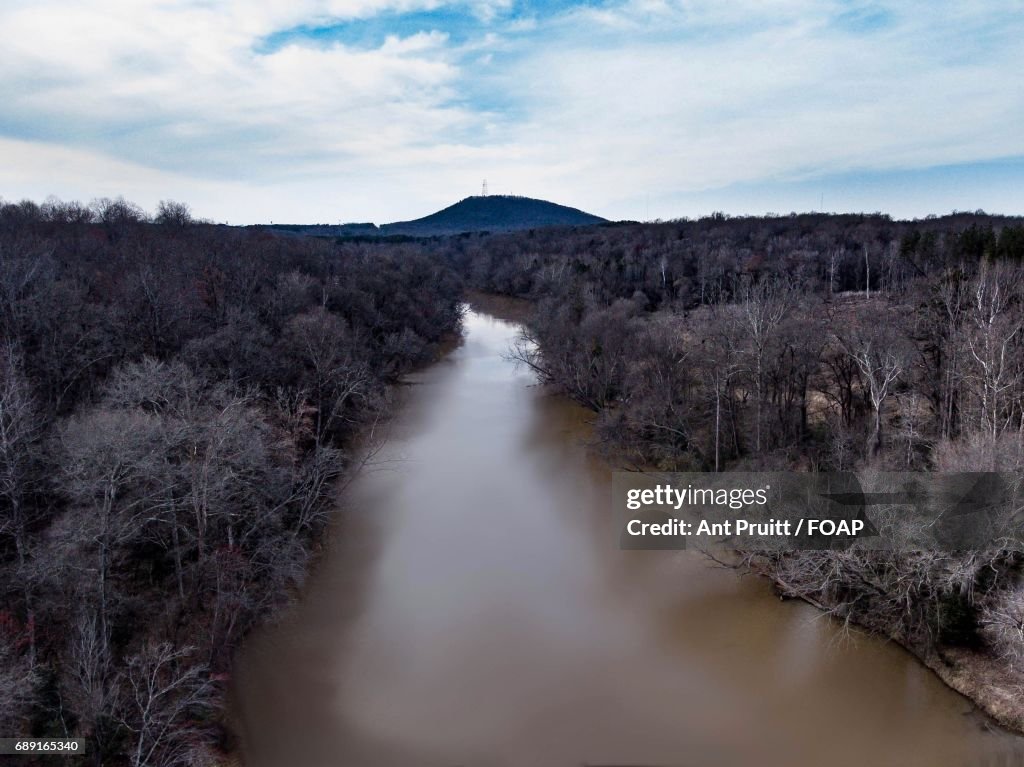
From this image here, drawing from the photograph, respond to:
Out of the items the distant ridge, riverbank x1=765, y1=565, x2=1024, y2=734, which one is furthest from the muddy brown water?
the distant ridge

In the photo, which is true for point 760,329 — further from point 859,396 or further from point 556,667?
point 556,667

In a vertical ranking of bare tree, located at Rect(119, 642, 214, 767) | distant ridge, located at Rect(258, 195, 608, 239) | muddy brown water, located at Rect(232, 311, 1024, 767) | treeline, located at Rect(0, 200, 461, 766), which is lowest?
muddy brown water, located at Rect(232, 311, 1024, 767)

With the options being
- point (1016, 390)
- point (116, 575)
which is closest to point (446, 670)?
point (116, 575)

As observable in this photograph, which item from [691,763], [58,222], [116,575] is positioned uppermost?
[58,222]

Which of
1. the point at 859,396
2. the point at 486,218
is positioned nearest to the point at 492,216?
the point at 486,218

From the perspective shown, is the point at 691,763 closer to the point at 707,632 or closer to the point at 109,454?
the point at 707,632

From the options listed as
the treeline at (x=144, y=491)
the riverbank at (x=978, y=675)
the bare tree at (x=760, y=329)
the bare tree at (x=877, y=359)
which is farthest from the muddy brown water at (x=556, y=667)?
the bare tree at (x=760, y=329)

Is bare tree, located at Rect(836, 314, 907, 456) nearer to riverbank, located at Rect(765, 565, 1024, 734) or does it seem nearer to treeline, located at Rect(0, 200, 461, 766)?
riverbank, located at Rect(765, 565, 1024, 734)
